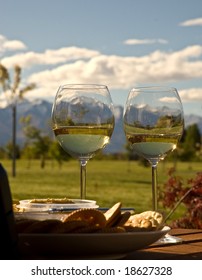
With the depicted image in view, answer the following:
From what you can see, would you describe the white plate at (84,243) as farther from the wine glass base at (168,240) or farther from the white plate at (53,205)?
the wine glass base at (168,240)

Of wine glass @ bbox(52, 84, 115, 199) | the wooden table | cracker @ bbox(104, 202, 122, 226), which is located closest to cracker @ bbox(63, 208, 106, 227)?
cracker @ bbox(104, 202, 122, 226)

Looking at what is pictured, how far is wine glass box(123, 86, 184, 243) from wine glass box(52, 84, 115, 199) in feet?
0.26

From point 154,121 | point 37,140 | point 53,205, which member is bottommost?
point 37,140

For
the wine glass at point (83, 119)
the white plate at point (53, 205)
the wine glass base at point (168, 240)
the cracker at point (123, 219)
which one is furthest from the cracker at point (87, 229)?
the wine glass at point (83, 119)

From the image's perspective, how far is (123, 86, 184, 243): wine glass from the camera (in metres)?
2.16

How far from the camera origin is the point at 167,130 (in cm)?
A: 224

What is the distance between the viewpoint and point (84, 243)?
4.98ft

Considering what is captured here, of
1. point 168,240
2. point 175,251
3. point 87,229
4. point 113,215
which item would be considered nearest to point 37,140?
point 168,240

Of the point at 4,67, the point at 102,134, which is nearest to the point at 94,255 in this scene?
the point at 102,134

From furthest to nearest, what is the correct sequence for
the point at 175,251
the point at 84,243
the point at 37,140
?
1. the point at 37,140
2. the point at 175,251
3. the point at 84,243

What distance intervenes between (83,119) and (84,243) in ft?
2.58

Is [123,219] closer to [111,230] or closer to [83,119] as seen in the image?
[111,230]

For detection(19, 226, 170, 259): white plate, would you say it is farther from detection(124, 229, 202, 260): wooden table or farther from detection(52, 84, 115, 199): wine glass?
detection(52, 84, 115, 199): wine glass
